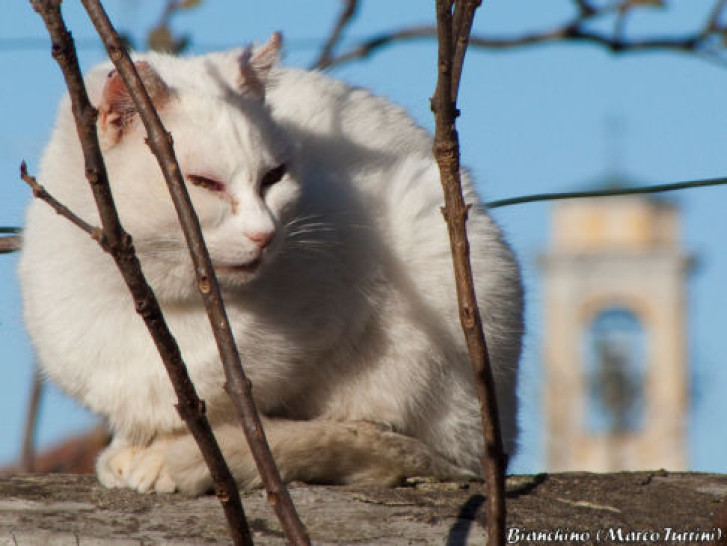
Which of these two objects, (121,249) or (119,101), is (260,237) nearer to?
(119,101)

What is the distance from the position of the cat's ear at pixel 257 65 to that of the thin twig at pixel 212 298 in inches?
44.7

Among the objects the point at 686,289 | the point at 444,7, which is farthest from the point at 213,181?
the point at 686,289

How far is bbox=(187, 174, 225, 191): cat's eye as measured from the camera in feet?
8.14

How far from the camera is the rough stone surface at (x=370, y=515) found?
7.29 ft

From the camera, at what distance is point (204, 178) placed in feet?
8.16

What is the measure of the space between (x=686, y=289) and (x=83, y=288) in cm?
3705

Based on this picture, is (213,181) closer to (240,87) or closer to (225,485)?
(240,87)

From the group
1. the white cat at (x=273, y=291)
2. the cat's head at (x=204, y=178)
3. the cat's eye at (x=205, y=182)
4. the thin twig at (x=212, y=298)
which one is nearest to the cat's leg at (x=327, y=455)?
the white cat at (x=273, y=291)

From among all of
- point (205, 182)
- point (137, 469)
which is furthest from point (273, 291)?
point (137, 469)

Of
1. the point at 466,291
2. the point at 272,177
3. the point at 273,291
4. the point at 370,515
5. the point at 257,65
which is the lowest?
the point at 370,515

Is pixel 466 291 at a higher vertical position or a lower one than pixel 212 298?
higher

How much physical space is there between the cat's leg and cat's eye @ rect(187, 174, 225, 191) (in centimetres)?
53

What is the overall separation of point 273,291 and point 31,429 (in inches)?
42.3

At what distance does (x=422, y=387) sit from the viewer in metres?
2.89
